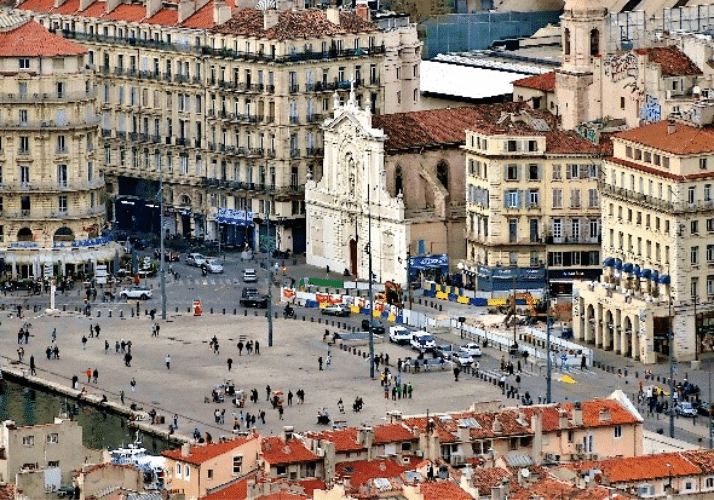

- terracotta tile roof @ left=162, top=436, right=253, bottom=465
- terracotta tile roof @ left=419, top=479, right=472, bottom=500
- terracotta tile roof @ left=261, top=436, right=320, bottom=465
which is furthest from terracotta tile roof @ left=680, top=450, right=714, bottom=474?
terracotta tile roof @ left=162, top=436, right=253, bottom=465

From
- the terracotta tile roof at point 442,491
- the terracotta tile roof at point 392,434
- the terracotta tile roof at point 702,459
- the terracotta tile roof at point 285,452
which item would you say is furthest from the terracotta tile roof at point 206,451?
the terracotta tile roof at point 702,459

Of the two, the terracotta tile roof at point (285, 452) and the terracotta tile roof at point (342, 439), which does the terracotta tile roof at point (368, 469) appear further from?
the terracotta tile roof at point (285, 452)

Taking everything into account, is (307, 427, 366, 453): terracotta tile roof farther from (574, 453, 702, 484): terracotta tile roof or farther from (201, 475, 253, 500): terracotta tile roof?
(574, 453, 702, 484): terracotta tile roof

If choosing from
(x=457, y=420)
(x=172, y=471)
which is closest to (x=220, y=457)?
(x=172, y=471)

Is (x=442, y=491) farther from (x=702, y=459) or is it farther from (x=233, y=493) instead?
(x=702, y=459)

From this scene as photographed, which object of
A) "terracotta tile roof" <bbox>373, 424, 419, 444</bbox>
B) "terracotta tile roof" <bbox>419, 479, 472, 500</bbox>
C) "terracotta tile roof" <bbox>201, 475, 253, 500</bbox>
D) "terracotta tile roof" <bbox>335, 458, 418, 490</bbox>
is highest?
"terracotta tile roof" <bbox>419, 479, 472, 500</bbox>

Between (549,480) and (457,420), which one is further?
(457,420)

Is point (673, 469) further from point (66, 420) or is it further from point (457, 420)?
point (66, 420)
